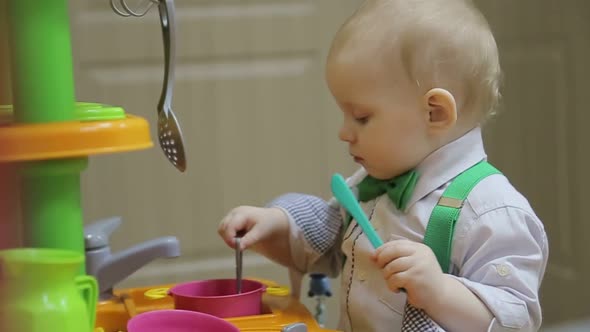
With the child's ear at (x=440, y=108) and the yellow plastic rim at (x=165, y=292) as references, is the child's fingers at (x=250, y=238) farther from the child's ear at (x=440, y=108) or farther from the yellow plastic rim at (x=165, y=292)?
the child's ear at (x=440, y=108)

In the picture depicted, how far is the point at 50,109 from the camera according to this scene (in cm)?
59

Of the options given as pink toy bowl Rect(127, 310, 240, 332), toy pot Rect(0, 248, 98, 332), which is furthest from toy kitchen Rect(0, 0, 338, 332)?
pink toy bowl Rect(127, 310, 240, 332)

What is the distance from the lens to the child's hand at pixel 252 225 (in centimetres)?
94

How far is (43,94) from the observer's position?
1.93 ft

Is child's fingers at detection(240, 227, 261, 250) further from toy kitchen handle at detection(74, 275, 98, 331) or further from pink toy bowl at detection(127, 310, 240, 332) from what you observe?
toy kitchen handle at detection(74, 275, 98, 331)

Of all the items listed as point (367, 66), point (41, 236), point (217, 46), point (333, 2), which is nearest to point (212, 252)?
point (217, 46)

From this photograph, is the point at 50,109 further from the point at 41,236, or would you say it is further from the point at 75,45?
the point at 75,45

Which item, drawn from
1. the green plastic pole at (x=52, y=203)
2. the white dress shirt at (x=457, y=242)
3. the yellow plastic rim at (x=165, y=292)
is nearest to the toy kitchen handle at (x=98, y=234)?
the yellow plastic rim at (x=165, y=292)

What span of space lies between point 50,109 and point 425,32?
38 centimetres

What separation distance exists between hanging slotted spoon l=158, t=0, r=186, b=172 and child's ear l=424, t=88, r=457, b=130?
10.2 inches

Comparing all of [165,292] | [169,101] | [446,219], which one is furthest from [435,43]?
[165,292]

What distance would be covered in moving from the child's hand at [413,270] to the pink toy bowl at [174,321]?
0.16 m

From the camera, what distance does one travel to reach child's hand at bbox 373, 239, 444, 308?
2.46 ft

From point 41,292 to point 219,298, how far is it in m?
0.32
